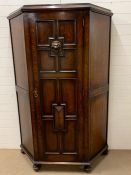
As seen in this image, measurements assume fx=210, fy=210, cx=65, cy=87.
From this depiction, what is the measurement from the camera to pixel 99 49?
80.8 inches

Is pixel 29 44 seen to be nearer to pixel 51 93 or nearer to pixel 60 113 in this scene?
pixel 51 93

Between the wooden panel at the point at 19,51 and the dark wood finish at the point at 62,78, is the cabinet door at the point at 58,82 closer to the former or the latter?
the dark wood finish at the point at 62,78

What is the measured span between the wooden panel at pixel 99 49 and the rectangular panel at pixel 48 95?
0.37 metres

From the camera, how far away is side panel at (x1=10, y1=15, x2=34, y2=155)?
2.00 m

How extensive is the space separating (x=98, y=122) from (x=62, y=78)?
668mm

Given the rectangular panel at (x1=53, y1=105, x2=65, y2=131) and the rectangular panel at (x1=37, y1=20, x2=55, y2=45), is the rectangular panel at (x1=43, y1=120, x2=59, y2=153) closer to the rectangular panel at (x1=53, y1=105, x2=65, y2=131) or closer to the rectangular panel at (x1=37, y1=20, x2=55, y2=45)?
the rectangular panel at (x1=53, y1=105, x2=65, y2=131)

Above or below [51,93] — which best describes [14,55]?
above

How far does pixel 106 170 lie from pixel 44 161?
68cm

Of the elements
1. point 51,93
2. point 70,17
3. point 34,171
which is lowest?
point 34,171

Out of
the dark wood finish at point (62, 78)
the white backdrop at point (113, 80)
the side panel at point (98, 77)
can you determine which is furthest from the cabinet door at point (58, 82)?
the white backdrop at point (113, 80)

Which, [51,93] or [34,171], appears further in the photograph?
[34,171]

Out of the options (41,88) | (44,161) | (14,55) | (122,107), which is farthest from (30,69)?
(122,107)

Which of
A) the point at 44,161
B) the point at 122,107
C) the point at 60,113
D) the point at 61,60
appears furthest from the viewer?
the point at 122,107

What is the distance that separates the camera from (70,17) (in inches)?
70.7
